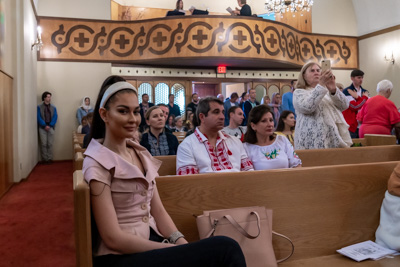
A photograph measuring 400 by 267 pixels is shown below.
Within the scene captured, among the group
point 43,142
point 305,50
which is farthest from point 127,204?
point 305,50

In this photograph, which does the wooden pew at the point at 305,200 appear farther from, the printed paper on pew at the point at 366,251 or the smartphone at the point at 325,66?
the smartphone at the point at 325,66

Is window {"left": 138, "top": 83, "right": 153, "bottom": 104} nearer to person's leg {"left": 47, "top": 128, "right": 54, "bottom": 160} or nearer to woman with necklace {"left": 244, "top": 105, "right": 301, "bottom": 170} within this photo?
person's leg {"left": 47, "top": 128, "right": 54, "bottom": 160}

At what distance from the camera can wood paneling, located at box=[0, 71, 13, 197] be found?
5.01 metres

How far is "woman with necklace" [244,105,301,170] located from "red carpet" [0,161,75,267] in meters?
1.60

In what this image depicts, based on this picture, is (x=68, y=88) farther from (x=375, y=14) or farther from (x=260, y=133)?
(x=375, y=14)

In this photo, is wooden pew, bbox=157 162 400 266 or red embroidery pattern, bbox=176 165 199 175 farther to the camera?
red embroidery pattern, bbox=176 165 199 175

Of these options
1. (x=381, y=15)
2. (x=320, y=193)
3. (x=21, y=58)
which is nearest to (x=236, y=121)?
(x=320, y=193)

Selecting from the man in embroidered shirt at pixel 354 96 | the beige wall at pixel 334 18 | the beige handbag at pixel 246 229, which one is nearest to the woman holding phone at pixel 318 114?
the beige handbag at pixel 246 229

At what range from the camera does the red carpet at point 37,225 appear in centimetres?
290

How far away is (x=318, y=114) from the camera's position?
130 inches

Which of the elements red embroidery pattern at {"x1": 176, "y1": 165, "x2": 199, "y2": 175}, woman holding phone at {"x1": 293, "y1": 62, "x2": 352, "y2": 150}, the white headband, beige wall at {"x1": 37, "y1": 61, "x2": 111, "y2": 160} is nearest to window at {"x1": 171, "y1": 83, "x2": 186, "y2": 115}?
beige wall at {"x1": 37, "y1": 61, "x2": 111, "y2": 160}

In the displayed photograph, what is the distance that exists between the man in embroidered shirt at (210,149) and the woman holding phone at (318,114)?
876mm

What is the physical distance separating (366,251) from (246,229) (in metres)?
0.77

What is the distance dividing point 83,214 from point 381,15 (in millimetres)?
11437
